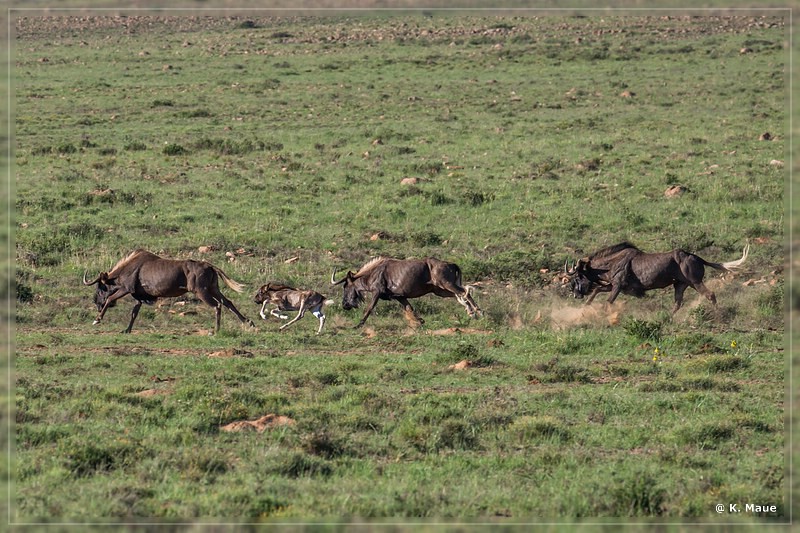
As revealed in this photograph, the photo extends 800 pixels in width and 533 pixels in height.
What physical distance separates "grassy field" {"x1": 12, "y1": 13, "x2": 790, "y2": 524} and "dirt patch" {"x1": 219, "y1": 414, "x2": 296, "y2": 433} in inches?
2.6

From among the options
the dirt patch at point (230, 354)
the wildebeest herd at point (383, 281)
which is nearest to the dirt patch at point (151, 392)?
the dirt patch at point (230, 354)

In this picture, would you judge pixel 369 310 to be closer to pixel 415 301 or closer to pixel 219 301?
pixel 415 301

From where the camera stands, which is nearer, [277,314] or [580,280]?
[277,314]

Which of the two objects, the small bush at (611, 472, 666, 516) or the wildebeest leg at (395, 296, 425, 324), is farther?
the wildebeest leg at (395, 296, 425, 324)

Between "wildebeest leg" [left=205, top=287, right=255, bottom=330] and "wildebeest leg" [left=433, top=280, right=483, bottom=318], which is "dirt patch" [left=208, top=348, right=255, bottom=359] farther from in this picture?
"wildebeest leg" [left=433, top=280, right=483, bottom=318]

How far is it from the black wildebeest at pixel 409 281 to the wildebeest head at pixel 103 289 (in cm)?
336

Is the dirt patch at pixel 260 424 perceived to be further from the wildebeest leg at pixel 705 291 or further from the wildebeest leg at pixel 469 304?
the wildebeest leg at pixel 705 291

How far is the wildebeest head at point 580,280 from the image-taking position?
683 inches

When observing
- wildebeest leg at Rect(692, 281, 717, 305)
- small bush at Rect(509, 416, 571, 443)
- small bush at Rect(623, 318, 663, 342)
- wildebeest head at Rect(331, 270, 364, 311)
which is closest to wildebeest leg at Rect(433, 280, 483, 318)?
wildebeest head at Rect(331, 270, 364, 311)

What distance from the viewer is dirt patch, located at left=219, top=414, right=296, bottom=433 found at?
10.2 meters

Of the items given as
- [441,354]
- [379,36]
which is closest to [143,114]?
[379,36]

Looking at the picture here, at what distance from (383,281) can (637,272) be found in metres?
3.77

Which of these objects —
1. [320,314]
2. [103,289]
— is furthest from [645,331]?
[103,289]

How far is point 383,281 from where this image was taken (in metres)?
16.6
